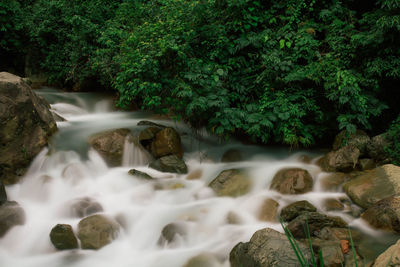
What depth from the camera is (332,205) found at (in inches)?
185

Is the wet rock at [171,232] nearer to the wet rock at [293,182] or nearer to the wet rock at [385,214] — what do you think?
the wet rock at [293,182]

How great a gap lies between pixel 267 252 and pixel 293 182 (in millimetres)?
2265

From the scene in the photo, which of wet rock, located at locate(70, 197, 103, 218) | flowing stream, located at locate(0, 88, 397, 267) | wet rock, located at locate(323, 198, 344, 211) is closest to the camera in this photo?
flowing stream, located at locate(0, 88, 397, 267)

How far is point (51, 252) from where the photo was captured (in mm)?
4199

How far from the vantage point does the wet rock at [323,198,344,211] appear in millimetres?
4664

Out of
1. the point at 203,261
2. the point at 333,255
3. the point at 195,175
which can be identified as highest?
the point at 195,175

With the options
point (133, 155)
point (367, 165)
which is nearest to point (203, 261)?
point (133, 155)

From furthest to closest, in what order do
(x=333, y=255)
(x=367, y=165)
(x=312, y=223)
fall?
(x=367, y=165) → (x=312, y=223) → (x=333, y=255)

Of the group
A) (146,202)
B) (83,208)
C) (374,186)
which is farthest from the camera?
(146,202)

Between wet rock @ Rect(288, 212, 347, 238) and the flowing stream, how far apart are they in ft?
1.01

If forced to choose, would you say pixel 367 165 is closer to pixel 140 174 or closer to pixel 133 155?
pixel 140 174

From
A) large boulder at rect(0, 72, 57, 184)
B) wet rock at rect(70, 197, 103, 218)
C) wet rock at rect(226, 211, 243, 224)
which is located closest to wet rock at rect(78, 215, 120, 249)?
wet rock at rect(70, 197, 103, 218)

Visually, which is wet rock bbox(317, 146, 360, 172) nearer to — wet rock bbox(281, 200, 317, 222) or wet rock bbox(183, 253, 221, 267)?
wet rock bbox(281, 200, 317, 222)

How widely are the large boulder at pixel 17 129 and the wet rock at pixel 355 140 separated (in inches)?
236
